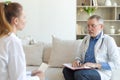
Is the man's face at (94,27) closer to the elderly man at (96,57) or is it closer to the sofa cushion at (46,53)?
the elderly man at (96,57)

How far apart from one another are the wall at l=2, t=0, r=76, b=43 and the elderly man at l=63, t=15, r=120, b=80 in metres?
1.92

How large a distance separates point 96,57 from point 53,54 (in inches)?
31.7

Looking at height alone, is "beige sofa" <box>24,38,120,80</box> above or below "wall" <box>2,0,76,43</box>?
below

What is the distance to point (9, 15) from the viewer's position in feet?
4.92

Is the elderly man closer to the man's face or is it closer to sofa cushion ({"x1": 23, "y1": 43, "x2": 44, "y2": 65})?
the man's face

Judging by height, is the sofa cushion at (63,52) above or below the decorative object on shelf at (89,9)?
below

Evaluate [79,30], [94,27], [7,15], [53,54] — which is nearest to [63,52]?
[53,54]

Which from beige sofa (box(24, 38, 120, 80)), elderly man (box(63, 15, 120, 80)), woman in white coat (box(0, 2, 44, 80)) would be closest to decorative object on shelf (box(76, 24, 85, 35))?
beige sofa (box(24, 38, 120, 80))

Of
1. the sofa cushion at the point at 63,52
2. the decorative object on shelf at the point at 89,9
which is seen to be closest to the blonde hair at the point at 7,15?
the sofa cushion at the point at 63,52

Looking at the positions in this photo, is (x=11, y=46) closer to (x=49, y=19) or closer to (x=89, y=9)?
(x=49, y=19)

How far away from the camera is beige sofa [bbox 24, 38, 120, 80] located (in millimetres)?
3451

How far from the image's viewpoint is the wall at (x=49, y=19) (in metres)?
4.96

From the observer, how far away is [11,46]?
1.44 m

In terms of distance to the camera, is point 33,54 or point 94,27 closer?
point 94,27
